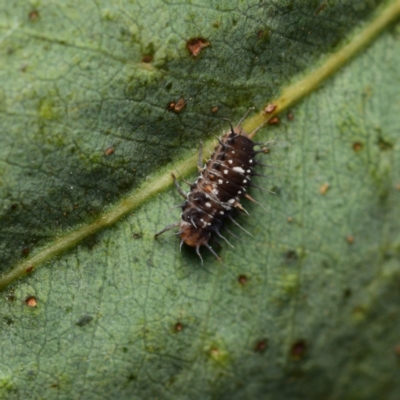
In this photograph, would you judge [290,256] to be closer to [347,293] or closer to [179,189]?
[347,293]

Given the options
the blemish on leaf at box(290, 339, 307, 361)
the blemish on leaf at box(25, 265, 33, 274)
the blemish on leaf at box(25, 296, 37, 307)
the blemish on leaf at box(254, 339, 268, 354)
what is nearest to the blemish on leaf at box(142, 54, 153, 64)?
the blemish on leaf at box(25, 265, 33, 274)

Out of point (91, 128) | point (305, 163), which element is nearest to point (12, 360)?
point (91, 128)

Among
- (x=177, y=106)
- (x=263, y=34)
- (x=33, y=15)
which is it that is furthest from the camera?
(x=263, y=34)

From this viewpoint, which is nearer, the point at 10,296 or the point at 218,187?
the point at 10,296

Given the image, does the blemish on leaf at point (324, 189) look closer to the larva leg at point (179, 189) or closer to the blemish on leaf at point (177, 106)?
the larva leg at point (179, 189)

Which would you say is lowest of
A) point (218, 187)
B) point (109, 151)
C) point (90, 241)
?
point (90, 241)

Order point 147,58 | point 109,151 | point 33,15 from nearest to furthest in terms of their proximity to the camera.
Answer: point 33,15
point 147,58
point 109,151

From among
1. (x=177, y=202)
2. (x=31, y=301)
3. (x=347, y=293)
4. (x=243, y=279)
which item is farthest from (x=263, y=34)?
(x=31, y=301)

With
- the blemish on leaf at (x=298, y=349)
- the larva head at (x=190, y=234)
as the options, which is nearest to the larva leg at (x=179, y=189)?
the larva head at (x=190, y=234)
